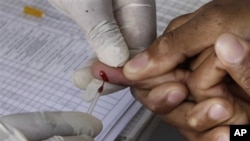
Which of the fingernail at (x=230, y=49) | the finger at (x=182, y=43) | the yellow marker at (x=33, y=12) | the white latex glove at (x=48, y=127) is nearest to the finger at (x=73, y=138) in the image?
the white latex glove at (x=48, y=127)

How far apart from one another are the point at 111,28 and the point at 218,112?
0.59ft

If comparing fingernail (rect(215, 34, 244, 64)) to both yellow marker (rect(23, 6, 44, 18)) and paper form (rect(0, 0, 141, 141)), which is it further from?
yellow marker (rect(23, 6, 44, 18))

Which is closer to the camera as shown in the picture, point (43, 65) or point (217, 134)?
point (217, 134)

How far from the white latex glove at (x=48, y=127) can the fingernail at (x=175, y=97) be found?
105mm

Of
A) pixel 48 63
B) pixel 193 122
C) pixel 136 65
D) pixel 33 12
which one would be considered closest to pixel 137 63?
pixel 136 65

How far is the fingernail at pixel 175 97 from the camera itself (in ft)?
2.10

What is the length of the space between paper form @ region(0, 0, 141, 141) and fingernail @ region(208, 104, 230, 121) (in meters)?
0.17

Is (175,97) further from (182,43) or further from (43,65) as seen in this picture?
(43,65)

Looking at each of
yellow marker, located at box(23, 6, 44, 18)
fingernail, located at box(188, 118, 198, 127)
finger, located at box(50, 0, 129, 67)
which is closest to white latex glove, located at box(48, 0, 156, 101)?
finger, located at box(50, 0, 129, 67)

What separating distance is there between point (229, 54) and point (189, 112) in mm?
130

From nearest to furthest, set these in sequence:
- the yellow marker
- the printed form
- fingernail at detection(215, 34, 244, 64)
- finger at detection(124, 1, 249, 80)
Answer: fingernail at detection(215, 34, 244, 64)
finger at detection(124, 1, 249, 80)
the printed form
the yellow marker

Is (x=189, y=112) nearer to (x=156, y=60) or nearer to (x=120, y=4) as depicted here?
(x=156, y=60)

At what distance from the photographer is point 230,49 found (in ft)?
1.72

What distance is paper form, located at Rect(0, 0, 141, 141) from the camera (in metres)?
0.76
